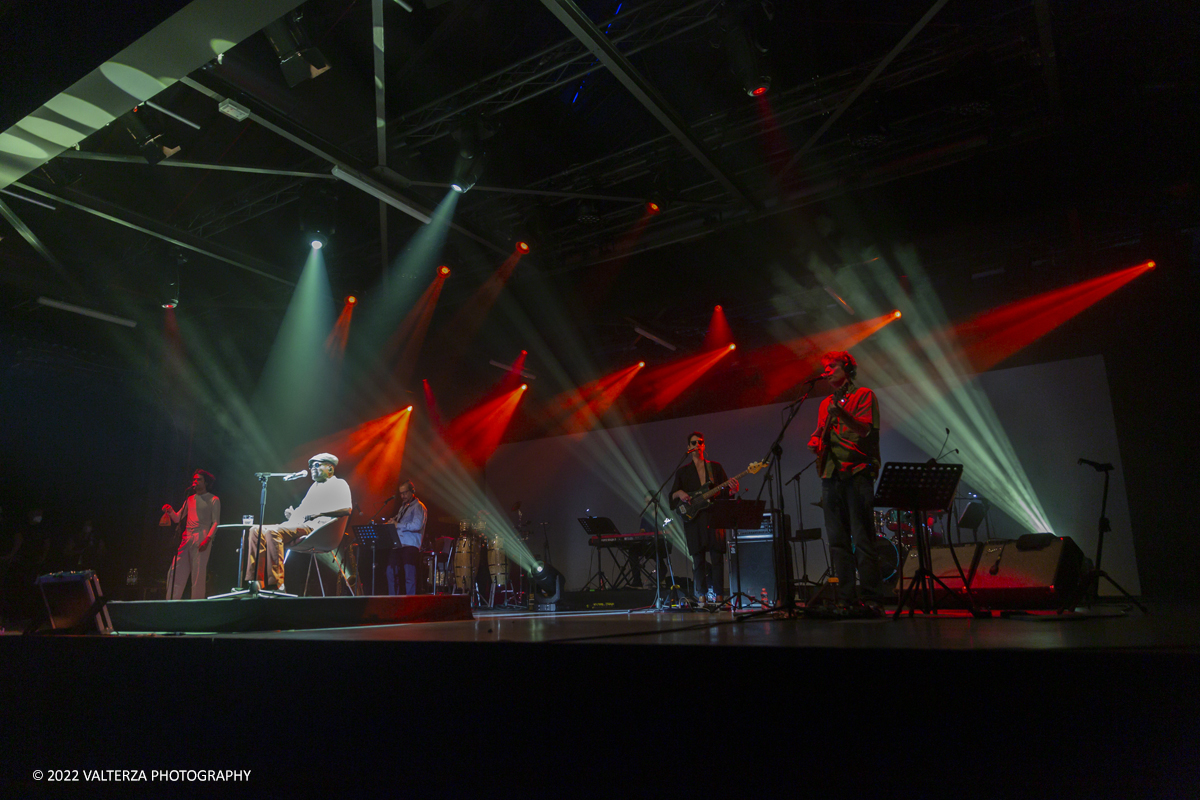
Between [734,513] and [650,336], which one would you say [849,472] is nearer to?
[734,513]

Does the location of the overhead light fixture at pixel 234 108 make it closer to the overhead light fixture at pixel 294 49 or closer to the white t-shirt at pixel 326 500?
the overhead light fixture at pixel 294 49

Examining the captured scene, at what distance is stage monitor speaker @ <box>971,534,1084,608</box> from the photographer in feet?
15.9

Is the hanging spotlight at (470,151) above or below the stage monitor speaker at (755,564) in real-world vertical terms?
above

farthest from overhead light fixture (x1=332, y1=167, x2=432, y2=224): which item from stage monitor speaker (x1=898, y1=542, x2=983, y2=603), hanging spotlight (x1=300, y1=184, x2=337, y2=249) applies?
stage monitor speaker (x1=898, y1=542, x2=983, y2=603)

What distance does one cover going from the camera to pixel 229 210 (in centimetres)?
750

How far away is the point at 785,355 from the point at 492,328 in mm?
5039

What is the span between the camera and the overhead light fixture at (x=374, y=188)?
20.2 feet

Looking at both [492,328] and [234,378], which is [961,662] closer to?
[492,328]

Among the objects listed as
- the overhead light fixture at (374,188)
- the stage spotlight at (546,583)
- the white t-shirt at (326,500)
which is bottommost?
the stage spotlight at (546,583)

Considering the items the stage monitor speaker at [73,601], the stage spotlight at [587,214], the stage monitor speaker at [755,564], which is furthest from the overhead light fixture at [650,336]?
the stage monitor speaker at [73,601]

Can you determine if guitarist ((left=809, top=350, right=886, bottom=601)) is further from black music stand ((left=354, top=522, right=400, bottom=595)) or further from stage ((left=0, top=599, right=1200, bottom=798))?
black music stand ((left=354, top=522, right=400, bottom=595))

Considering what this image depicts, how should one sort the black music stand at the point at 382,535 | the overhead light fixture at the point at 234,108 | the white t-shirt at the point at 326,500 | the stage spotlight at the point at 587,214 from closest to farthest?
the overhead light fixture at the point at 234,108 < the white t-shirt at the point at 326,500 < the stage spotlight at the point at 587,214 < the black music stand at the point at 382,535

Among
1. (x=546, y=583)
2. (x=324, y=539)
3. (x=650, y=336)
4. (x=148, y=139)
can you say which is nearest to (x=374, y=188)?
(x=148, y=139)

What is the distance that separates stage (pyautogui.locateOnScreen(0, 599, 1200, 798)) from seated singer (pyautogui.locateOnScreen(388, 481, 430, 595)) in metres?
5.96
